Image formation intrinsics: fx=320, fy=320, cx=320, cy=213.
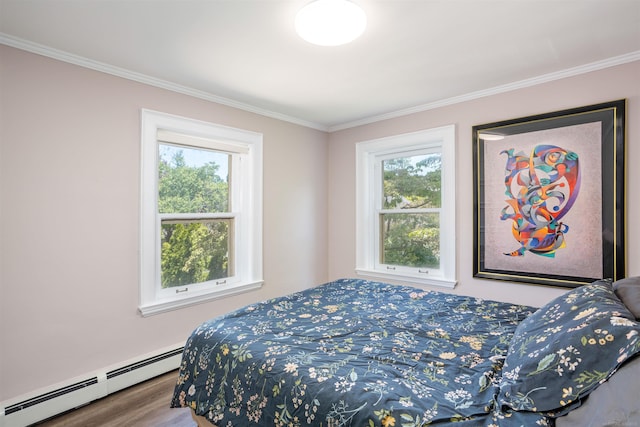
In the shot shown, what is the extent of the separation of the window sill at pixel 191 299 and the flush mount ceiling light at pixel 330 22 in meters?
2.29

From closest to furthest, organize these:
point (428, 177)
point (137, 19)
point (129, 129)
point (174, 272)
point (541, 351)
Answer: point (541, 351) < point (137, 19) < point (129, 129) < point (174, 272) < point (428, 177)

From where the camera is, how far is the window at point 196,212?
8.63ft

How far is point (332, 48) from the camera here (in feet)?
7.02

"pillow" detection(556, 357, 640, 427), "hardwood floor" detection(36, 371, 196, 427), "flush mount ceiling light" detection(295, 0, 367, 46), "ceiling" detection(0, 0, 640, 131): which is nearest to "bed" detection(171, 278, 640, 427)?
"pillow" detection(556, 357, 640, 427)

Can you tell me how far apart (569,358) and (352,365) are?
2.43ft

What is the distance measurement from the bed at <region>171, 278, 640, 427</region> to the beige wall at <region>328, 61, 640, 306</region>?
97 centimetres

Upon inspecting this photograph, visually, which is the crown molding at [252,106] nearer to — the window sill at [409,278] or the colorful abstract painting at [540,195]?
the colorful abstract painting at [540,195]

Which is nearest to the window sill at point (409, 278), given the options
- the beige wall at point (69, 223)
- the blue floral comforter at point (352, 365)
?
the blue floral comforter at point (352, 365)

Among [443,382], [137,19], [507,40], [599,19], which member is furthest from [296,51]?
[443,382]

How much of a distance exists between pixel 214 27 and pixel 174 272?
201 cm

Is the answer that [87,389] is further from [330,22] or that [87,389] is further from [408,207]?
[408,207]

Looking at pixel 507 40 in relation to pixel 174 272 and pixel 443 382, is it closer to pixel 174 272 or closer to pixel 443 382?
pixel 443 382

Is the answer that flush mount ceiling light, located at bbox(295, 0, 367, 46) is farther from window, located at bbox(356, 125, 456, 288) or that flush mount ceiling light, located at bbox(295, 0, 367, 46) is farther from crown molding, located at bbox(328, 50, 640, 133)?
window, located at bbox(356, 125, 456, 288)

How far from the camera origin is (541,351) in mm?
1084
